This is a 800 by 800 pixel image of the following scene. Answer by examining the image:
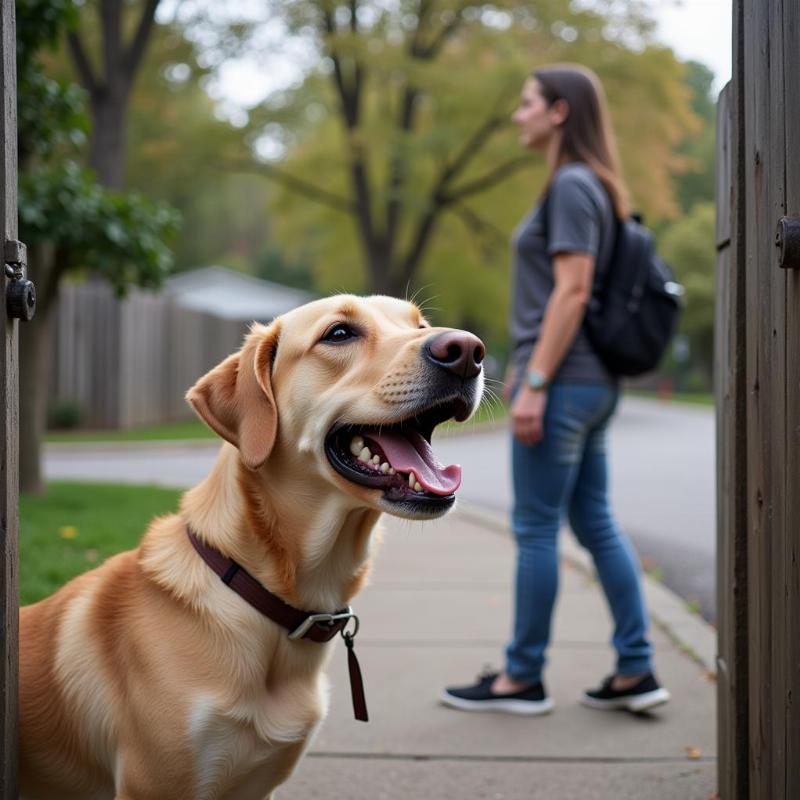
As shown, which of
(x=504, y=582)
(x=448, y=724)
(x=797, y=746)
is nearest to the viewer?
(x=797, y=746)

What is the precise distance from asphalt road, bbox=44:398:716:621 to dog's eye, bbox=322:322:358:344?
155 inches

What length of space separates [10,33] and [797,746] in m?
2.34

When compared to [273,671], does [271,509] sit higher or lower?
higher

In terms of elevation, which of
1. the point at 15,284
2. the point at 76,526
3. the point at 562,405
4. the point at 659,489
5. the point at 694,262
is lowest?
the point at 659,489

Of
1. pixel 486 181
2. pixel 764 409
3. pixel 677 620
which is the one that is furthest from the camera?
pixel 486 181

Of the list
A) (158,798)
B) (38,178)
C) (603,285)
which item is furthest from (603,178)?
(38,178)

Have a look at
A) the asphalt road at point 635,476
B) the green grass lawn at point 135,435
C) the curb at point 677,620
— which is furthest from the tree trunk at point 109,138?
the curb at point 677,620

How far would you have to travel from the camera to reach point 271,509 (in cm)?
252

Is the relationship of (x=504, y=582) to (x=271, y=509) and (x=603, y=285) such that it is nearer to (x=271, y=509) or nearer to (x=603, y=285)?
(x=603, y=285)

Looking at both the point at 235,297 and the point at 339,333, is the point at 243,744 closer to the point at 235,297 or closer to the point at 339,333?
the point at 339,333

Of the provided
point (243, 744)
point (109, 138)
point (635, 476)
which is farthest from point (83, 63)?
point (243, 744)

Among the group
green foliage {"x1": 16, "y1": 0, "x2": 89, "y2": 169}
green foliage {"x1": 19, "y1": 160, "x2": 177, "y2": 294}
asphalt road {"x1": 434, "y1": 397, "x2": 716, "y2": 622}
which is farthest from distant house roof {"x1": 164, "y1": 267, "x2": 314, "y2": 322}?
green foliage {"x1": 16, "y1": 0, "x2": 89, "y2": 169}

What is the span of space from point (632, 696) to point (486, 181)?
19.7 meters

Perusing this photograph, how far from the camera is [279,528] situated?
2520mm
